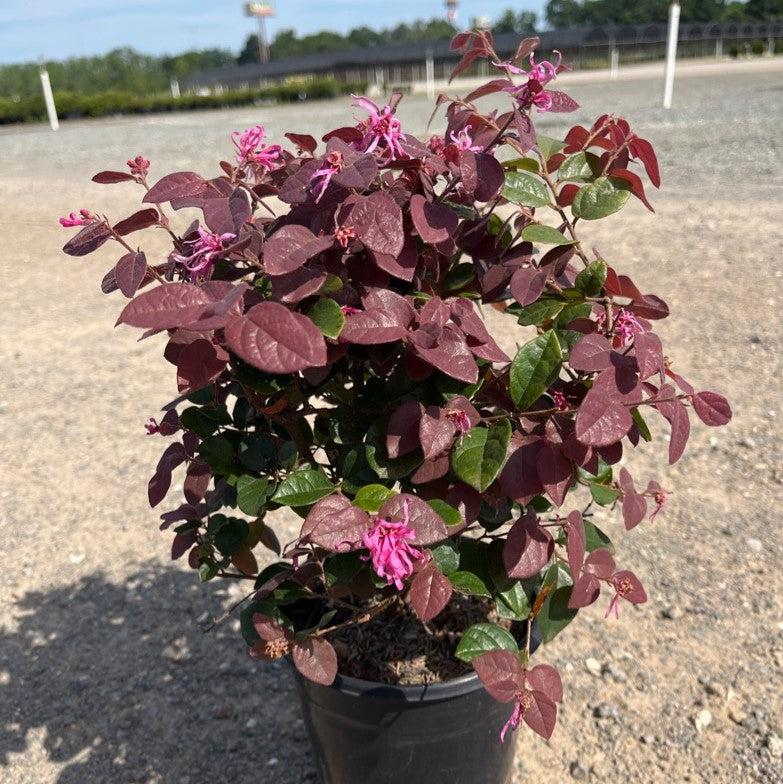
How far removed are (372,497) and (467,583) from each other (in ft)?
0.79

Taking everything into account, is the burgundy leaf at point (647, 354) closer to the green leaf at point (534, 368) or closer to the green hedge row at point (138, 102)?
the green leaf at point (534, 368)

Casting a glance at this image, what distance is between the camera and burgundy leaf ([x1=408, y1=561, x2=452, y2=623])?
1.03m

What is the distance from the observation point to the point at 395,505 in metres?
0.95

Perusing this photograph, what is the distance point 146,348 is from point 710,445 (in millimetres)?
2972

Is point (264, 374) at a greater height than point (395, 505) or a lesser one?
greater

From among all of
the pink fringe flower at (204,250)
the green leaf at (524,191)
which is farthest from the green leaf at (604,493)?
the pink fringe flower at (204,250)

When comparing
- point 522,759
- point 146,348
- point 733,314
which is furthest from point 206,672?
point 733,314

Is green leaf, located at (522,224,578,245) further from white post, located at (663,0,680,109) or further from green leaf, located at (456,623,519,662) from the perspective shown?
white post, located at (663,0,680,109)

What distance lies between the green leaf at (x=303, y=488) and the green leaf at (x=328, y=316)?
27 centimetres

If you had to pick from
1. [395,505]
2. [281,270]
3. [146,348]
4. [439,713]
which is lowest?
[146,348]

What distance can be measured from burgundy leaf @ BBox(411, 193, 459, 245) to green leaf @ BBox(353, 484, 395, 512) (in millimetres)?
309

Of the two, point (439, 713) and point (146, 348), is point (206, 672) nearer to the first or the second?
point (439, 713)

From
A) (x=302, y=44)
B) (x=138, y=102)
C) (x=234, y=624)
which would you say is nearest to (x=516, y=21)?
(x=302, y=44)

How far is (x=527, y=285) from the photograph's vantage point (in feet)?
3.32
